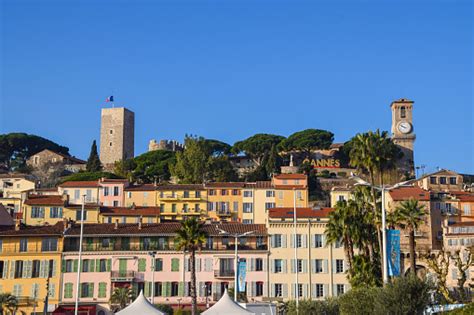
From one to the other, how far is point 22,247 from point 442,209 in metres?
48.9

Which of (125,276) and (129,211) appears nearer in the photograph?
(125,276)

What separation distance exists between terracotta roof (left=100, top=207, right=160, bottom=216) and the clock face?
69.5m

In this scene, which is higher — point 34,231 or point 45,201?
point 45,201

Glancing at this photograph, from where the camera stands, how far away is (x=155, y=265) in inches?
2586

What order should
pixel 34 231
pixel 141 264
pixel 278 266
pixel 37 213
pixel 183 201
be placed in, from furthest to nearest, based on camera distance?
pixel 183 201 < pixel 37 213 < pixel 278 266 < pixel 34 231 < pixel 141 264

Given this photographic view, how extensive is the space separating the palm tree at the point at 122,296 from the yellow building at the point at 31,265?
5443mm

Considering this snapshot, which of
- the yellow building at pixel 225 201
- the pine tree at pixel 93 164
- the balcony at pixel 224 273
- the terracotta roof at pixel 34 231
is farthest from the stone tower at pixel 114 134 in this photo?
the balcony at pixel 224 273

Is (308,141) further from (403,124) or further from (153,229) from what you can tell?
(153,229)

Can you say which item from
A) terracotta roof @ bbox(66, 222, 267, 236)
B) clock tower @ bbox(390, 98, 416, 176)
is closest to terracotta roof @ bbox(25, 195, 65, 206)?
terracotta roof @ bbox(66, 222, 267, 236)

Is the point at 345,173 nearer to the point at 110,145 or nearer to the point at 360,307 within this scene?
the point at 110,145

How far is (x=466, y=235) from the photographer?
79562 millimetres

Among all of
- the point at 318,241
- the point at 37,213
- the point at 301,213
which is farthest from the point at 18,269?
the point at 318,241

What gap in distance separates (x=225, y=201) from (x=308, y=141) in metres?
50.6

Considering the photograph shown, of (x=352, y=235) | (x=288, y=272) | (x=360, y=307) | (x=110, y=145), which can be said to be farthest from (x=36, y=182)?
(x=360, y=307)
